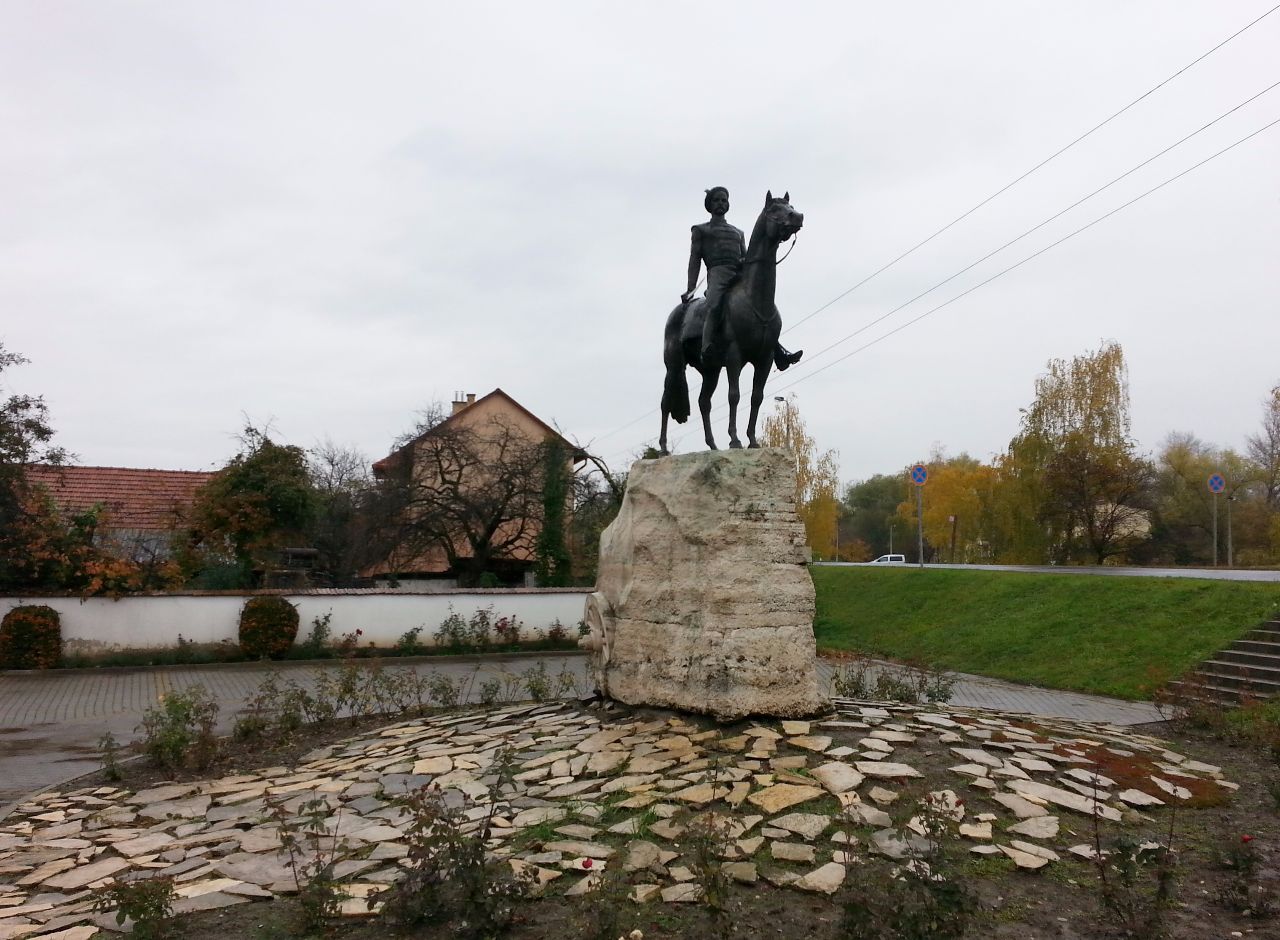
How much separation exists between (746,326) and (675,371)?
5.56 ft

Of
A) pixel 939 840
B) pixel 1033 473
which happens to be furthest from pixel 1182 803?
pixel 1033 473

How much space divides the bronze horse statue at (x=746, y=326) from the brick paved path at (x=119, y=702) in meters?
3.66

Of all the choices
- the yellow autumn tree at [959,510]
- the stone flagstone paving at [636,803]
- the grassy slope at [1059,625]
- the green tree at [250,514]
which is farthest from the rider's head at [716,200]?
the yellow autumn tree at [959,510]

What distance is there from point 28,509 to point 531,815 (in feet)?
57.6

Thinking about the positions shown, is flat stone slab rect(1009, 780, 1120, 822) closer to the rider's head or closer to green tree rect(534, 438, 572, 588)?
the rider's head

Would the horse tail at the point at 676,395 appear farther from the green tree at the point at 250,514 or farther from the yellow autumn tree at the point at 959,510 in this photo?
the yellow autumn tree at the point at 959,510

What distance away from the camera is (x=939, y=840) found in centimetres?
471

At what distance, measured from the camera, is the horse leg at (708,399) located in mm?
9539

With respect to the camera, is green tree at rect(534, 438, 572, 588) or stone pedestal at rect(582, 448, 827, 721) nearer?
stone pedestal at rect(582, 448, 827, 721)

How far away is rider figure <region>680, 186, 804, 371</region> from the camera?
9023 mm

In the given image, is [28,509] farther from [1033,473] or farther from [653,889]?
[1033,473]

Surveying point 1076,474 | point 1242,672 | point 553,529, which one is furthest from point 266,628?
point 1076,474

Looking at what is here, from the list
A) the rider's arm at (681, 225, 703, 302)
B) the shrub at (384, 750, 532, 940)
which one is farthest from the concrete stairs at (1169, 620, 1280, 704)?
the shrub at (384, 750, 532, 940)

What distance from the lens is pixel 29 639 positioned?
1777 centimetres
